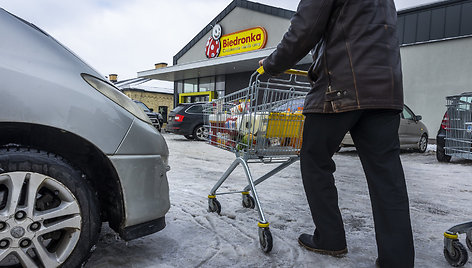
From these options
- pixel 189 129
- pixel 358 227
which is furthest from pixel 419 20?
pixel 358 227

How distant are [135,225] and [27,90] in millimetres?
894

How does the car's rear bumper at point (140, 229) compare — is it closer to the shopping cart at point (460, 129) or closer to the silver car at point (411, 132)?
the shopping cart at point (460, 129)

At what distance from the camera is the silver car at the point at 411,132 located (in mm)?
8789

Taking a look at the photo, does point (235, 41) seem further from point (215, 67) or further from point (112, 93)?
point (112, 93)

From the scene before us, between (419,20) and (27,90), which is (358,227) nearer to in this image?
(27,90)

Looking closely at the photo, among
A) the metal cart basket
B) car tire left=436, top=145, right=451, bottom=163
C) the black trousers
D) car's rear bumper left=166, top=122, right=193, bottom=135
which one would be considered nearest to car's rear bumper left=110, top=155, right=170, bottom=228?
the black trousers

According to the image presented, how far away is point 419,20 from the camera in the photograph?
13289 mm

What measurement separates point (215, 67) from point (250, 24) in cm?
293

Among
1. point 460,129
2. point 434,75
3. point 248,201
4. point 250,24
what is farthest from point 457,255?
point 250,24

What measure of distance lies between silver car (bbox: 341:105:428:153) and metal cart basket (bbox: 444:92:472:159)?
Answer: 252 inches

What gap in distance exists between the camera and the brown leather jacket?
175 cm

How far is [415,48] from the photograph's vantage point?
43.1 feet

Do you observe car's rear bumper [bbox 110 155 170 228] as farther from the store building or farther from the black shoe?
the store building

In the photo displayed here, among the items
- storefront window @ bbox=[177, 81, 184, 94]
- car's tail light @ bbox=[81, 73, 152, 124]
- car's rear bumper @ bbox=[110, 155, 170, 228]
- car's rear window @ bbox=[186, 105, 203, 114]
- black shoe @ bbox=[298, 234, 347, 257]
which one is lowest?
black shoe @ bbox=[298, 234, 347, 257]
